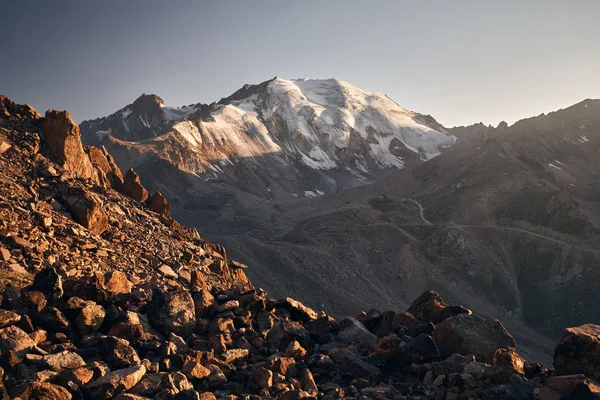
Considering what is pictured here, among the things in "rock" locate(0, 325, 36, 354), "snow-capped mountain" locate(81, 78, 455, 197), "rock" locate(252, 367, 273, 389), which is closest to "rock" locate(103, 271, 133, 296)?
"rock" locate(0, 325, 36, 354)

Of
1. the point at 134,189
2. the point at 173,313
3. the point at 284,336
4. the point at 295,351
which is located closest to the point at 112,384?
the point at 173,313

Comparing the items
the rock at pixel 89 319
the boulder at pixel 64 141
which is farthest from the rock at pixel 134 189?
the rock at pixel 89 319

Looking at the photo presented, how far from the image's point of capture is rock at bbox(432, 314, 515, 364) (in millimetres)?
11242

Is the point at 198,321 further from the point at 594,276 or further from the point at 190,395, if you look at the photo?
the point at 594,276

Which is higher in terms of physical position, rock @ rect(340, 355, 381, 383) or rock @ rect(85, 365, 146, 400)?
rock @ rect(85, 365, 146, 400)

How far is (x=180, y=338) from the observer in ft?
30.9

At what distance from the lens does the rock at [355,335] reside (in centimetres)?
1198

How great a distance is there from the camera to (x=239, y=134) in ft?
428

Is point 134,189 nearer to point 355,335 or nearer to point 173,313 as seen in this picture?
point 173,313

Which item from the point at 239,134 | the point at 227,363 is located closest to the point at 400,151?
the point at 239,134

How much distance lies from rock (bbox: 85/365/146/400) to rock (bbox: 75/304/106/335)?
1.88 metres

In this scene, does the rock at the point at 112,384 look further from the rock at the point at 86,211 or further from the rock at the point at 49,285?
the rock at the point at 86,211

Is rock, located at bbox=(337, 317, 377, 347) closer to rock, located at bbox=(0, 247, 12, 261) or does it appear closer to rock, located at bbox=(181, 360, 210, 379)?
rock, located at bbox=(181, 360, 210, 379)

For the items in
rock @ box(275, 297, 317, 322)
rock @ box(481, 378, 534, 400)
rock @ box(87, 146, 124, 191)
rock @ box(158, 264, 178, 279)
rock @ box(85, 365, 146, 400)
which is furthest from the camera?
rock @ box(87, 146, 124, 191)
